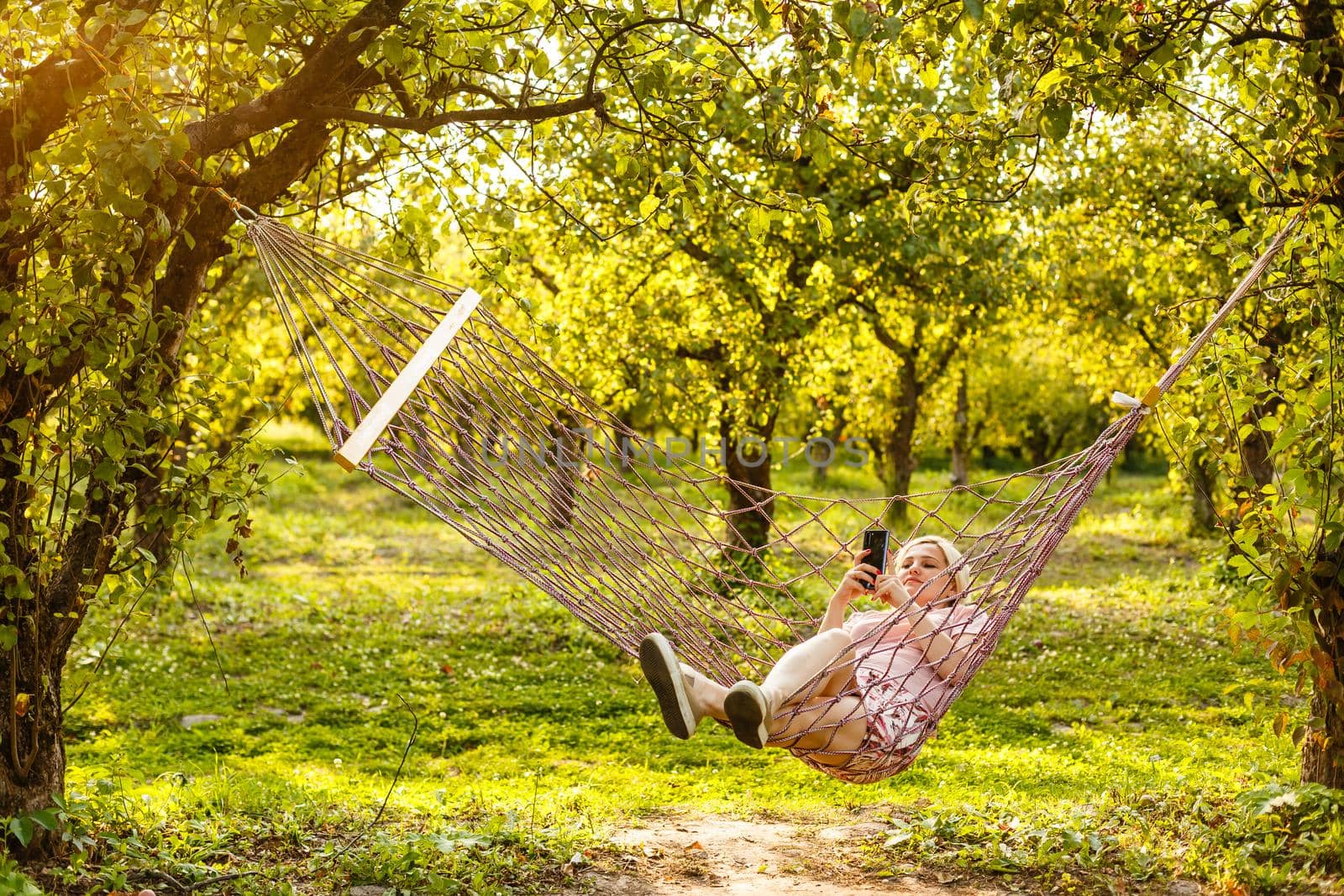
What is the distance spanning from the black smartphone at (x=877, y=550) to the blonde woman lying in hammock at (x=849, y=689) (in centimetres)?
2

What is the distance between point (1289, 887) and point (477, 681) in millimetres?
3798

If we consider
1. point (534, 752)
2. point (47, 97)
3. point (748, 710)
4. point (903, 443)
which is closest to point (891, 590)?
point (748, 710)

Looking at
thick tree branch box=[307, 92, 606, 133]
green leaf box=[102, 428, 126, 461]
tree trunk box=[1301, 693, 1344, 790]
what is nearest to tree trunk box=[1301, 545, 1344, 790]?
tree trunk box=[1301, 693, 1344, 790]

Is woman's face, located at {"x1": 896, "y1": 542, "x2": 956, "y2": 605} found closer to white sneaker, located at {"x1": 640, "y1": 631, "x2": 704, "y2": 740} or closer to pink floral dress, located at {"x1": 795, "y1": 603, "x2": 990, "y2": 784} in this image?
pink floral dress, located at {"x1": 795, "y1": 603, "x2": 990, "y2": 784}

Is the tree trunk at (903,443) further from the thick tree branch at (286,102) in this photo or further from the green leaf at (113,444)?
the green leaf at (113,444)

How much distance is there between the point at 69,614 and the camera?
2812 mm

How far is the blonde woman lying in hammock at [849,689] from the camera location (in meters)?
2.53

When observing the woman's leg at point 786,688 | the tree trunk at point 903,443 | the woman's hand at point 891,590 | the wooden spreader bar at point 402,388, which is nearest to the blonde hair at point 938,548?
the woman's hand at point 891,590

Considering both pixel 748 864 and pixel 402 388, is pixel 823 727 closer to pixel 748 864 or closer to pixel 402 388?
pixel 748 864

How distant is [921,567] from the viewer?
3.30 meters

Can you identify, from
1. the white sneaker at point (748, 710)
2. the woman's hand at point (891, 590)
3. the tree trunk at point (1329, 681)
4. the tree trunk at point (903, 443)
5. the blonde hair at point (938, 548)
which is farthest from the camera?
the tree trunk at point (903, 443)

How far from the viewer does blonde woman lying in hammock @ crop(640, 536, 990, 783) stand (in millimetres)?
2525

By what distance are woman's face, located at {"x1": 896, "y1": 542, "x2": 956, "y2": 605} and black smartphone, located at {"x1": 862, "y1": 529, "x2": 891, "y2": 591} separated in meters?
0.07

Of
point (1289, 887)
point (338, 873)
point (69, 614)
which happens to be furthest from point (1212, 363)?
point (69, 614)
